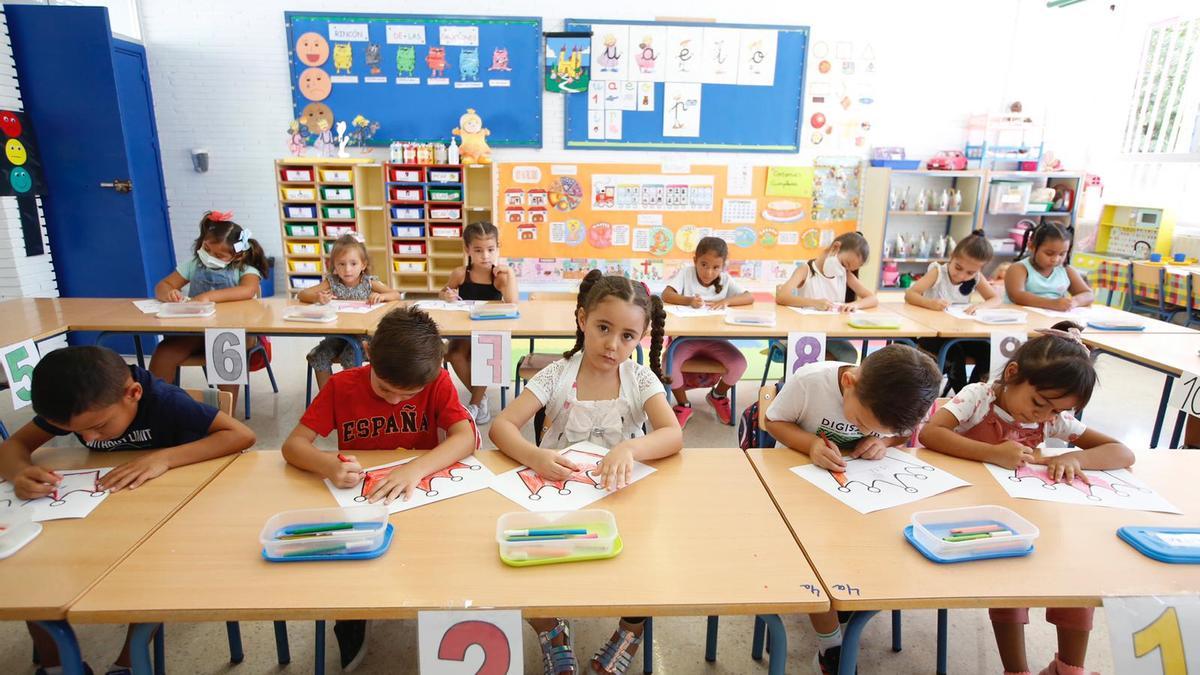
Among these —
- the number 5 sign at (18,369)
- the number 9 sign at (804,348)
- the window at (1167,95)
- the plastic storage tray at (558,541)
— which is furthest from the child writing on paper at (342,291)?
the window at (1167,95)

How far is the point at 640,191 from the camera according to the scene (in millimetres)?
6156

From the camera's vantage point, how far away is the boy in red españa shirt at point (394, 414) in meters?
1.38

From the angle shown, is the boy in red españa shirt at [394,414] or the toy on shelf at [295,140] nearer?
the boy in red españa shirt at [394,414]

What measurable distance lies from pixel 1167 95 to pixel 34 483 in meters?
7.95

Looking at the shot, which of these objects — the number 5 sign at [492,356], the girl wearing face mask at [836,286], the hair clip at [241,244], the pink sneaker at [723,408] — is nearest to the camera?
the number 5 sign at [492,356]

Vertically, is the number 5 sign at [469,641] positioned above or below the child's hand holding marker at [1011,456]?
below

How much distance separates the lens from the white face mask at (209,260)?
126 inches

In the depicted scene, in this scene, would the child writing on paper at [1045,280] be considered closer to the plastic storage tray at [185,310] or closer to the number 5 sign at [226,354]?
the number 5 sign at [226,354]

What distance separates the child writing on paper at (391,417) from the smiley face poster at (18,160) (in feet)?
12.1

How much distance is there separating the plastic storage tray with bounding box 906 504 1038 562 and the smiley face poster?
4.96 m

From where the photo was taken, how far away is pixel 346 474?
52.1 inches

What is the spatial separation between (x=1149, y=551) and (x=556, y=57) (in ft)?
18.5

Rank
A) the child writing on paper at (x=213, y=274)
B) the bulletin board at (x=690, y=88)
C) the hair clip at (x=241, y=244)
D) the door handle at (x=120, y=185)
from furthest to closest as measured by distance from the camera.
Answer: the bulletin board at (x=690, y=88) < the door handle at (x=120, y=185) < the hair clip at (x=241, y=244) < the child writing on paper at (x=213, y=274)

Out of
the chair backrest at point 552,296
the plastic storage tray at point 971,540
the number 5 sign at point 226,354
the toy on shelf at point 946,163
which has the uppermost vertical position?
the toy on shelf at point 946,163
